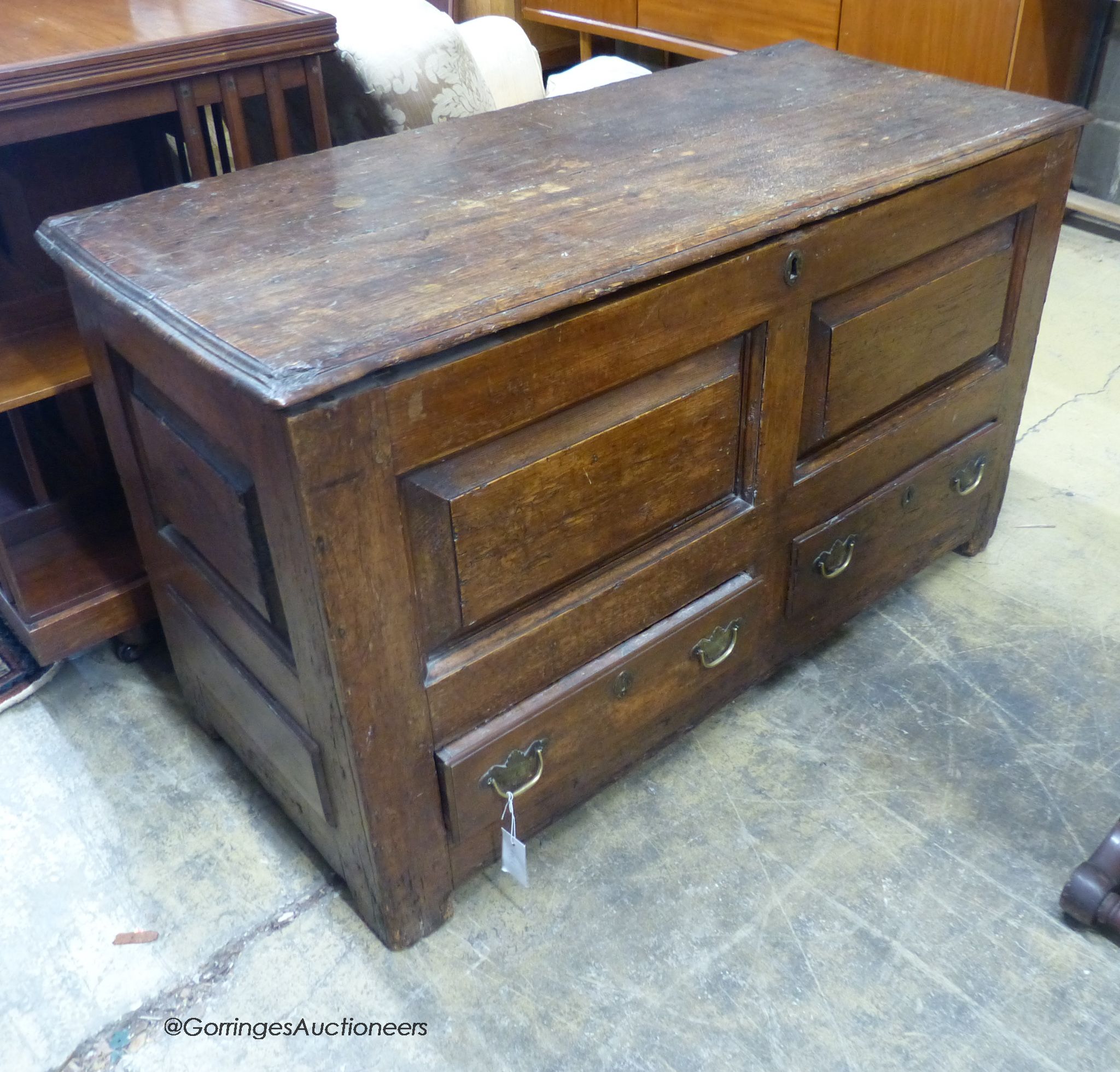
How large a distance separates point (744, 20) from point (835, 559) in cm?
211

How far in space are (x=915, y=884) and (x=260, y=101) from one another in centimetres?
132

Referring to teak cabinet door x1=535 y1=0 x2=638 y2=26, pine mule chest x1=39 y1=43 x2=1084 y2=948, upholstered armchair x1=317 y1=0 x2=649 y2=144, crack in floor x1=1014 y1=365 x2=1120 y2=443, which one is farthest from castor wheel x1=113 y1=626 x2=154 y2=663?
teak cabinet door x1=535 y1=0 x2=638 y2=26

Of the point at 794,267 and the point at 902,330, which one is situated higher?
the point at 794,267

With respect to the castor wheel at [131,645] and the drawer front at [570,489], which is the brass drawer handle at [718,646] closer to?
the drawer front at [570,489]

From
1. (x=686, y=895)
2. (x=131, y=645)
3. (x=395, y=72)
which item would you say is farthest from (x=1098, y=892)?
(x=395, y=72)

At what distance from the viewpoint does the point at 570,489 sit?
3.32 ft

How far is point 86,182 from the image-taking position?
1.57 m

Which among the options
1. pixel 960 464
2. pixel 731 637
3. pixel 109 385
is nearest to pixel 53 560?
pixel 109 385

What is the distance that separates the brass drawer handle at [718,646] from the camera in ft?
4.07

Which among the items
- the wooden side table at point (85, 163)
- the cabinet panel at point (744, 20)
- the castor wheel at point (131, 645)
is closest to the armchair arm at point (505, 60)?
the wooden side table at point (85, 163)

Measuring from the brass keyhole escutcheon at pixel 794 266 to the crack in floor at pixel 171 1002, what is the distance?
2.63 ft

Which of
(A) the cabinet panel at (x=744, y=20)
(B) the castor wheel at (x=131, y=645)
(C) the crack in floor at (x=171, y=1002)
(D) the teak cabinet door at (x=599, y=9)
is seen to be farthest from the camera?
(D) the teak cabinet door at (x=599, y=9)

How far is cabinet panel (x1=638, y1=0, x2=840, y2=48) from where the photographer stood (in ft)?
9.02

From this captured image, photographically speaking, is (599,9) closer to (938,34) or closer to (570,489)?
(938,34)
